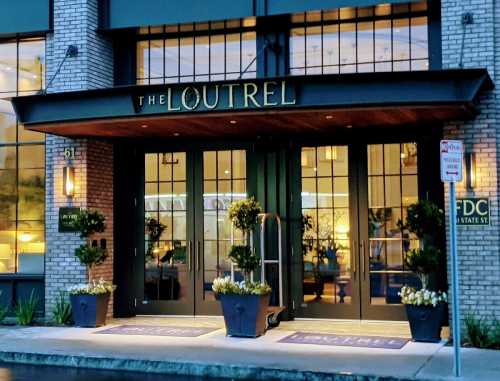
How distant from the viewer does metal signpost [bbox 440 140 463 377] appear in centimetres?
866

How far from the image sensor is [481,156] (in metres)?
11.1

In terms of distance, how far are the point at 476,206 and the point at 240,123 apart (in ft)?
12.1

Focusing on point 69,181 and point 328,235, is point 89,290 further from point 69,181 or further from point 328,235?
point 328,235

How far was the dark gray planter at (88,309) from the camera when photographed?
12750mm

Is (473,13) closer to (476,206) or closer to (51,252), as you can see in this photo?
(476,206)

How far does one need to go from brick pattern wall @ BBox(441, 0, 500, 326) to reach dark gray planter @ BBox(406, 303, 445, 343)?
425 mm

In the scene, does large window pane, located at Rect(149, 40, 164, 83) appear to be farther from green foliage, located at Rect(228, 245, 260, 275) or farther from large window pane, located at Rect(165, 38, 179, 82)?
green foliage, located at Rect(228, 245, 260, 275)

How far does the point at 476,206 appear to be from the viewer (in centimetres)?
1110

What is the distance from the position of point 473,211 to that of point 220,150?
4.70 metres

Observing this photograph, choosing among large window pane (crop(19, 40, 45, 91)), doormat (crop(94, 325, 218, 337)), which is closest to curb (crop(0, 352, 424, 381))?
doormat (crop(94, 325, 218, 337))

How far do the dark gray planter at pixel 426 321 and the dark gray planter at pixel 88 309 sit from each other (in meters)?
4.97

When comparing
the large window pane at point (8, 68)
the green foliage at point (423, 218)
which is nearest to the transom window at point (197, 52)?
the large window pane at point (8, 68)

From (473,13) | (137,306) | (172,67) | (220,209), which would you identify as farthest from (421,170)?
(137,306)

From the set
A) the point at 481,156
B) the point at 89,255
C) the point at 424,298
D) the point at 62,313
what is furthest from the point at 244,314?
the point at 481,156
